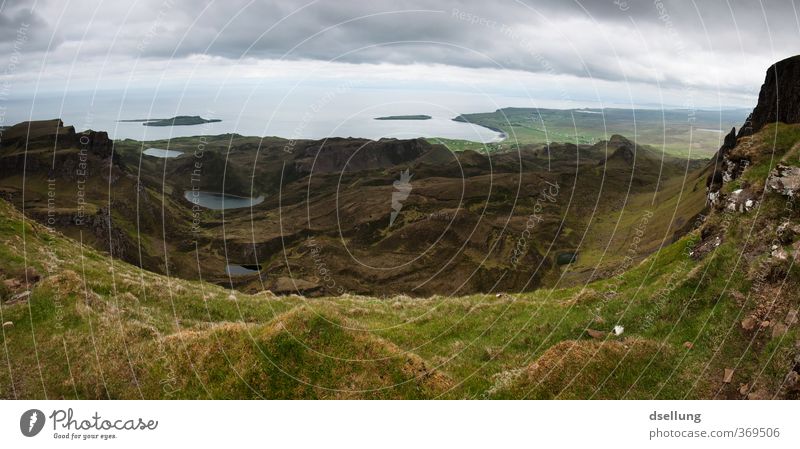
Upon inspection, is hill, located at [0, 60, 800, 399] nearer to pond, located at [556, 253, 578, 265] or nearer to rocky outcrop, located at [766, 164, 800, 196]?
rocky outcrop, located at [766, 164, 800, 196]

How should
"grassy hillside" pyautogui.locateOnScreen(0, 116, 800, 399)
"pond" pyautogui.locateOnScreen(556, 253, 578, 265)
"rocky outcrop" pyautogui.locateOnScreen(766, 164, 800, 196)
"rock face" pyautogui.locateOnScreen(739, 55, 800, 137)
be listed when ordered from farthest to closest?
"pond" pyautogui.locateOnScreen(556, 253, 578, 265)
"rock face" pyautogui.locateOnScreen(739, 55, 800, 137)
"rocky outcrop" pyautogui.locateOnScreen(766, 164, 800, 196)
"grassy hillside" pyautogui.locateOnScreen(0, 116, 800, 399)

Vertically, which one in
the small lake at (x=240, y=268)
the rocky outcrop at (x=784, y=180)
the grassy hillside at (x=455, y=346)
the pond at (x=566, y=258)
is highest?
the rocky outcrop at (x=784, y=180)

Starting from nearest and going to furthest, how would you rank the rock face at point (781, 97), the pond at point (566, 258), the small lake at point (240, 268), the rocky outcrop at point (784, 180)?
the rocky outcrop at point (784, 180) < the rock face at point (781, 97) < the pond at point (566, 258) < the small lake at point (240, 268)

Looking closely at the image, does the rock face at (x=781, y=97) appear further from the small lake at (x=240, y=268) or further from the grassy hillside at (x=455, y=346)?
the small lake at (x=240, y=268)

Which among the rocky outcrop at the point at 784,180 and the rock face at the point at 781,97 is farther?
the rock face at the point at 781,97

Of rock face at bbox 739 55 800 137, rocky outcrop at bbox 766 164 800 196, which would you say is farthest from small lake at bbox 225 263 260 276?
rocky outcrop at bbox 766 164 800 196

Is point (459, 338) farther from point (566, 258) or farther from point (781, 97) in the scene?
point (566, 258)

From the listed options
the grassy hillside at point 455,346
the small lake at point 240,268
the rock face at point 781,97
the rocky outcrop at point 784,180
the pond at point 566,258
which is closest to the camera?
the grassy hillside at point 455,346

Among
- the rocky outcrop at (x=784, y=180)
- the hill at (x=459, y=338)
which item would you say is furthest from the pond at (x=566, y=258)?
the rocky outcrop at (x=784, y=180)

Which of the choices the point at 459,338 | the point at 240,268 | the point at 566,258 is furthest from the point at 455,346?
the point at 240,268
